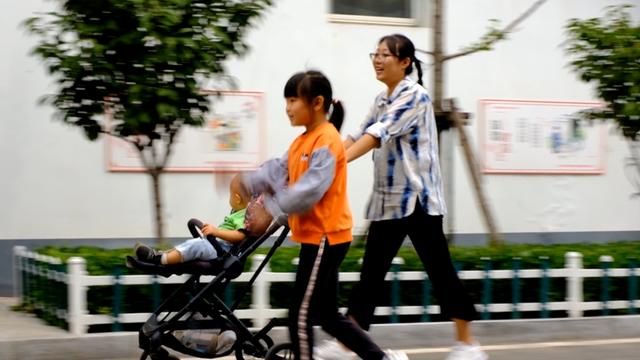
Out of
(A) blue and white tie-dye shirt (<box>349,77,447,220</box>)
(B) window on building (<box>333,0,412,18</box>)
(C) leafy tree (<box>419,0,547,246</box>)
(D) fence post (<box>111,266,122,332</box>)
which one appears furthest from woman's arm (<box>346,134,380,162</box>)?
(B) window on building (<box>333,0,412,18</box>)

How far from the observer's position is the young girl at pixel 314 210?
4984mm

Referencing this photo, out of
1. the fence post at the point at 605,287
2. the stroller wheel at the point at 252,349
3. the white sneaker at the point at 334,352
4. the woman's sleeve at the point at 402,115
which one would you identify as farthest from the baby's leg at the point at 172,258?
the fence post at the point at 605,287

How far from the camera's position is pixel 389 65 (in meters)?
5.70

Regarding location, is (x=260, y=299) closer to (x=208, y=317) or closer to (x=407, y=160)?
(x=208, y=317)

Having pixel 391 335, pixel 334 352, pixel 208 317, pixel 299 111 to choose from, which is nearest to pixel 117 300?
pixel 208 317

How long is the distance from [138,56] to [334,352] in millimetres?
2983

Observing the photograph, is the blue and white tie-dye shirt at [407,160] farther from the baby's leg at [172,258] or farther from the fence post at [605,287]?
the fence post at [605,287]

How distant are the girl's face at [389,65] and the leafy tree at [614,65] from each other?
12.4 feet

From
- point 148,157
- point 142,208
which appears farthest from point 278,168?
point 142,208

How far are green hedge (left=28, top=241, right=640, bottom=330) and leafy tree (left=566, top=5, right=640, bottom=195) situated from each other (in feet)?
4.01

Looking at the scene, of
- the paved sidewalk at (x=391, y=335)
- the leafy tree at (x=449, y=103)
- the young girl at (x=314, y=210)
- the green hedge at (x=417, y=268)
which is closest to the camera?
the young girl at (x=314, y=210)

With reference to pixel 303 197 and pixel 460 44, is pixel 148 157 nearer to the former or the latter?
pixel 460 44

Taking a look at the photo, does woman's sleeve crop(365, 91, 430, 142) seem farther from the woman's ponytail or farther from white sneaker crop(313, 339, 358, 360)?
white sneaker crop(313, 339, 358, 360)

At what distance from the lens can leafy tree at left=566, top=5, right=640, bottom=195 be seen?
885 cm
